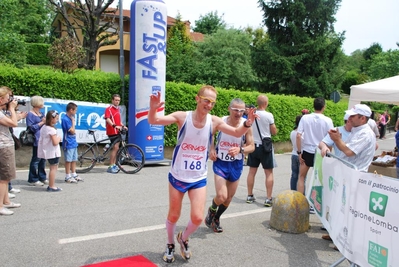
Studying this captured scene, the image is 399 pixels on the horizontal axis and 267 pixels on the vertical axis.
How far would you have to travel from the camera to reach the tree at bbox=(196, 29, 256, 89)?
98.8 ft

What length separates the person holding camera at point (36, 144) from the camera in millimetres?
7680

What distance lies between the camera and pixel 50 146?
23.8ft

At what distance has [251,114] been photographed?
4.19 metres

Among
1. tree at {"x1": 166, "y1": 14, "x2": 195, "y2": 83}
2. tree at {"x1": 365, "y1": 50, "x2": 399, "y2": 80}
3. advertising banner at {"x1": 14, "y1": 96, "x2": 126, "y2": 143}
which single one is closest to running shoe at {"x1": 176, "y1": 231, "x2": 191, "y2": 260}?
advertising banner at {"x1": 14, "y1": 96, "x2": 126, "y2": 143}

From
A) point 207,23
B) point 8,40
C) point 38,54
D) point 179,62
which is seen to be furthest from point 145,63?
point 207,23

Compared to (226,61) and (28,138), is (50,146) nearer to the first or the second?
(28,138)

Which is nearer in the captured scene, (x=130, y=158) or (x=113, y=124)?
(x=113, y=124)

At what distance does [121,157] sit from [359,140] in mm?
6552

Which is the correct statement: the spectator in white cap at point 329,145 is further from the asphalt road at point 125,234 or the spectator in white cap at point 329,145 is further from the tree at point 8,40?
the tree at point 8,40

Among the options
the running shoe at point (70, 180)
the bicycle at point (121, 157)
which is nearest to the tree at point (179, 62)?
the bicycle at point (121, 157)

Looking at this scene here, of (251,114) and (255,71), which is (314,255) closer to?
(251,114)

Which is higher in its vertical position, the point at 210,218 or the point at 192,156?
the point at 192,156

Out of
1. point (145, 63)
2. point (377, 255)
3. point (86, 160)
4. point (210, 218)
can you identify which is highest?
point (145, 63)

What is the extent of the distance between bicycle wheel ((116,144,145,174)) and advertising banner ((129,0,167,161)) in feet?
2.56
